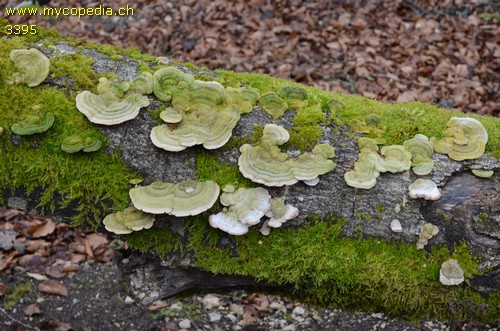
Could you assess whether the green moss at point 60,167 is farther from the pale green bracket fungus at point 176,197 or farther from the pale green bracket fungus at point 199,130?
the pale green bracket fungus at point 199,130

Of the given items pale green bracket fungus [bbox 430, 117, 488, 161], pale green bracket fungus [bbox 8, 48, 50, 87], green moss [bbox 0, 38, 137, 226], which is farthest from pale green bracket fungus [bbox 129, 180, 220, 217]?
pale green bracket fungus [bbox 430, 117, 488, 161]

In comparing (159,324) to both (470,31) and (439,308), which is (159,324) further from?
(470,31)

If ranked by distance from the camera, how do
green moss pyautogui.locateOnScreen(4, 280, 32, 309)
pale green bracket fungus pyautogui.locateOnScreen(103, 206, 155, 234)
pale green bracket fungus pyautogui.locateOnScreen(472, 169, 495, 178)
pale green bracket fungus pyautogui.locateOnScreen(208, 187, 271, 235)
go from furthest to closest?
green moss pyautogui.locateOnScreen(4, 280, 32, 309)
pale green bracket fungus pyautogui.locateOnScreen(472, 169, 495, 178)
pale green bracket fungus pyautogui.locateOnScreen(103, 206, 155, 234)
pale green bracket fungus pyautogui.locateOnScreen(208, 187, 271, 235)

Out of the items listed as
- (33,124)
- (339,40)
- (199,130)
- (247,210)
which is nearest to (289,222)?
(247,210)

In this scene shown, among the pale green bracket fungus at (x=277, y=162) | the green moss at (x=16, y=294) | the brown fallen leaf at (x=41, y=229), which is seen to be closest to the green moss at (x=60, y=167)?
the pale green bracket fungus at (x=277, y=162)

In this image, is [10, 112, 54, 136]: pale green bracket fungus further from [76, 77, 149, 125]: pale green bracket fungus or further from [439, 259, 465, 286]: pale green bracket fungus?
[439, 259, 465, 286]: pale green bracket fungus

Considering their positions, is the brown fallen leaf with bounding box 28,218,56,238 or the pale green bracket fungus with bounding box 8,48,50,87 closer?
the pale green bracket fungus with bounding box 8,48,50,87
